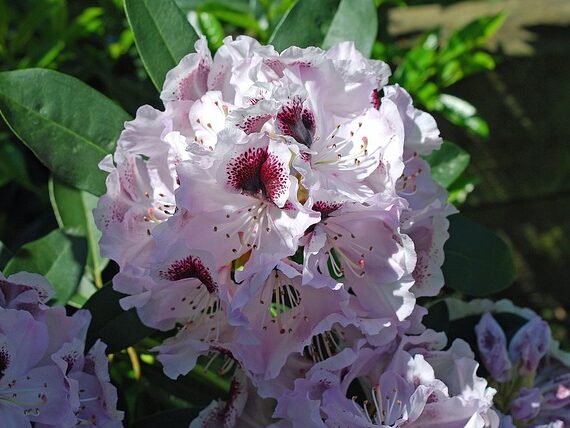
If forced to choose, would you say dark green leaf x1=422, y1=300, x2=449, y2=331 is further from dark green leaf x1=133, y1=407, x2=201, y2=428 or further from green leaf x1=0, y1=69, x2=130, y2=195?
green leaf x1=0, y1=69, x2=130, y2=195

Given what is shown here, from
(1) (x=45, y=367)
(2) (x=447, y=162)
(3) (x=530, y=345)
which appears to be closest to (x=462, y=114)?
(2) (x=447, y=162)

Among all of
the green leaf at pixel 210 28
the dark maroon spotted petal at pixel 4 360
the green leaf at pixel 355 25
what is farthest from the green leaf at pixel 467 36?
the dark maroon spotted petal at pixel 4 360

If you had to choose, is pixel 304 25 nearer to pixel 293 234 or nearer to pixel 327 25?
pixel 327 25

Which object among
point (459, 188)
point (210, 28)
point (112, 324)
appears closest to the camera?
point (112, 324)

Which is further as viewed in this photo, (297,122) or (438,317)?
(438,317)

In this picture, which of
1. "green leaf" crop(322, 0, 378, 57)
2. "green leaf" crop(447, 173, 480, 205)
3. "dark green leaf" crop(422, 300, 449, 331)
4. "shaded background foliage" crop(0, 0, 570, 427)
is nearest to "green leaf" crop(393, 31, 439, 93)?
"shaded background foliage" crop(0, 0, 570, 427)

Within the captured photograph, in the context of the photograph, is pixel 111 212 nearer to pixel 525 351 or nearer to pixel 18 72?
pixel 18 72

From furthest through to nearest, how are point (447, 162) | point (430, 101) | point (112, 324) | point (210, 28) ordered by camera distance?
point (430, 101) < point (210, 28) < point (447, 162) < point (112, 324)

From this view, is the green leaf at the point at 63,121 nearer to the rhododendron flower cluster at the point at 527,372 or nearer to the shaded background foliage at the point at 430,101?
the shaded background foliage at the point at 430,101
